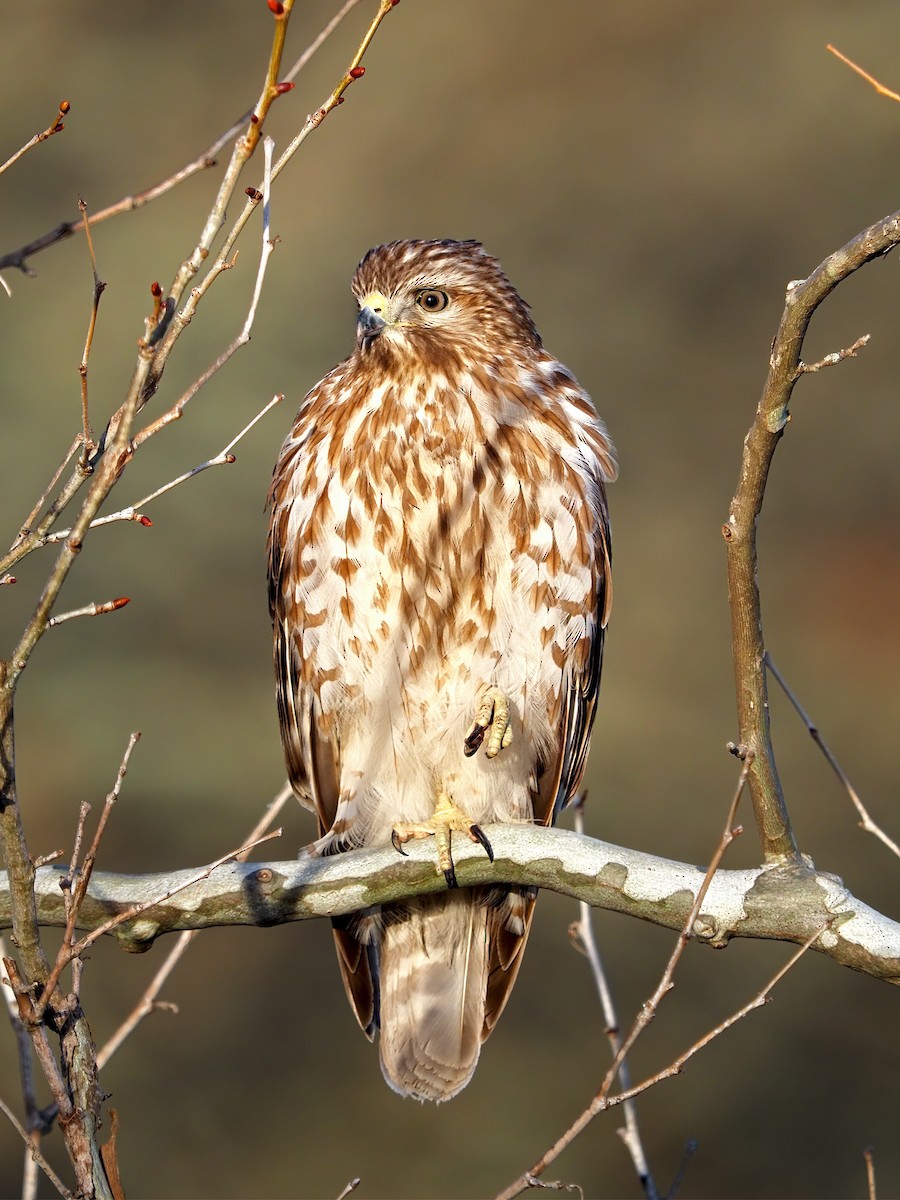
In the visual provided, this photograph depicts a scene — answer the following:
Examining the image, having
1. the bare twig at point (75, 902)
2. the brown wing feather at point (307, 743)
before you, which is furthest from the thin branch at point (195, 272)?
the brown wing feather at point (307, 743)

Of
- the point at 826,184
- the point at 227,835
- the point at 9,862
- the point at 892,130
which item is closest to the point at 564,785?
the point at 9,862

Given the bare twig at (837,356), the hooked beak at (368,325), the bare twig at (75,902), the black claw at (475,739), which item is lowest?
the bare twig at (75,902)

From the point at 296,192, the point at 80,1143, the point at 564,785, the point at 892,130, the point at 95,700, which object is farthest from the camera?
the point at 892,130

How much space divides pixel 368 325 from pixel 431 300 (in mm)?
171

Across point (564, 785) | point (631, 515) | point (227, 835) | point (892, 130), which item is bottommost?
point (564, 785)

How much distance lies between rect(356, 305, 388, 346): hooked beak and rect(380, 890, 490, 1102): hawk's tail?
4.34ft

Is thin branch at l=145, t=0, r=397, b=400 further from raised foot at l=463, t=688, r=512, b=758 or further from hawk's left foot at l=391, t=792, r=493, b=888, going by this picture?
raised foot at l=463, t=688, r=512, b=758

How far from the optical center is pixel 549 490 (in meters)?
3.19

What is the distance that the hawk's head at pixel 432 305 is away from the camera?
3283 millimetres

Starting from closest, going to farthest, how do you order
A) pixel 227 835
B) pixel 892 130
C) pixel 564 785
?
1. pixel 564 785
2. pixel 227 835
3. pixel 892 130

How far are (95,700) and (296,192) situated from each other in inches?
268

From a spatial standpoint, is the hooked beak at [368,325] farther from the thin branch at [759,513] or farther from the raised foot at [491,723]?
the thin branch at [759,513]

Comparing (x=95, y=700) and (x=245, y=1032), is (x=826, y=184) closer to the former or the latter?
(x=95, y=700)

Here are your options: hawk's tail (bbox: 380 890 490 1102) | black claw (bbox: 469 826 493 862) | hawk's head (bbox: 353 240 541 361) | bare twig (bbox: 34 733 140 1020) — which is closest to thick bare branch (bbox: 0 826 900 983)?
black claw (bbox: 469 826 493 862)
